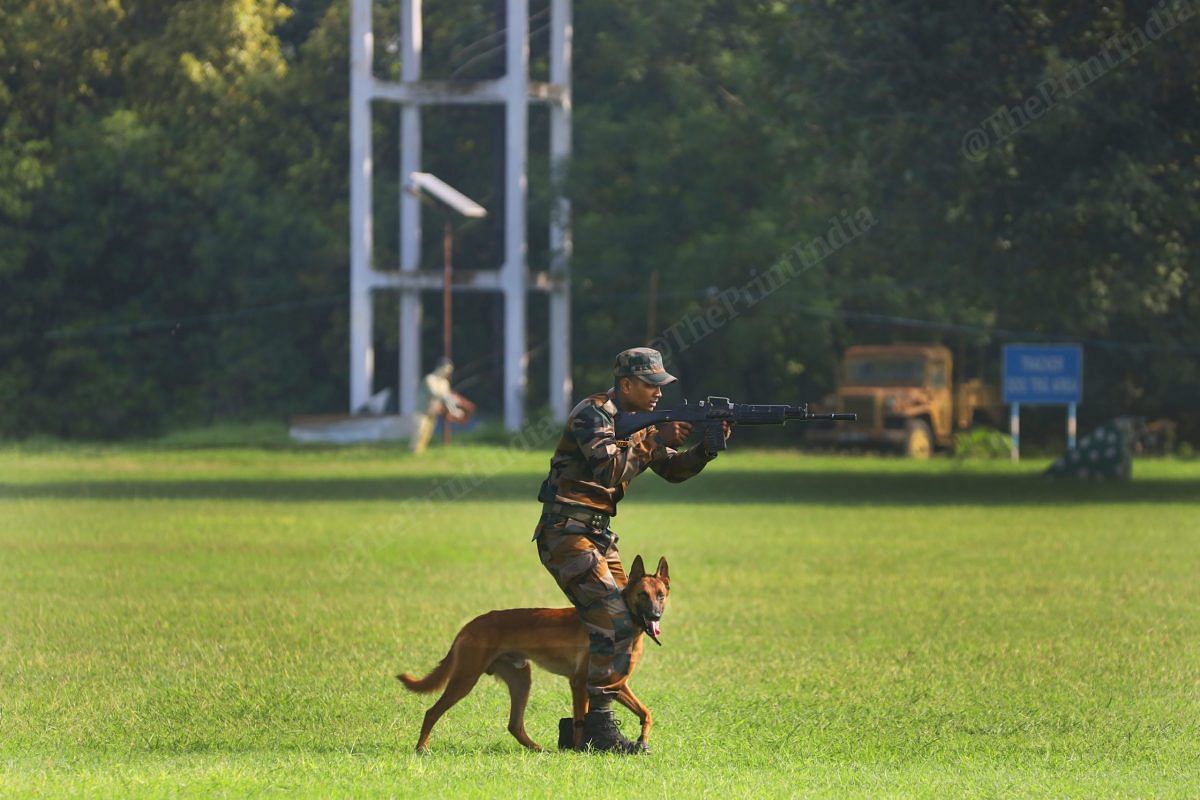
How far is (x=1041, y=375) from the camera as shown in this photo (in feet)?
167

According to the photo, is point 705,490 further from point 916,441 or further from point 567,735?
point 567,735

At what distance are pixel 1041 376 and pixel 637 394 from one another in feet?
137

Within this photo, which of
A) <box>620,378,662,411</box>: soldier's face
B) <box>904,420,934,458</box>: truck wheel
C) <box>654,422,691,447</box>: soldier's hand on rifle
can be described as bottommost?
<box>904,420,934,458</box>: truck wheel

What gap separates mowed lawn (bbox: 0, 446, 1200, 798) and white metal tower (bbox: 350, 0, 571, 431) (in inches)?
837

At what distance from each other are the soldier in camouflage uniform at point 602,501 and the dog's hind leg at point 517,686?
0.33 meters

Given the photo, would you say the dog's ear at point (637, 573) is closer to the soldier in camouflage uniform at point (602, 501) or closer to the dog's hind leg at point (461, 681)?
the soldier in camouflage uniform at point (602, 501)

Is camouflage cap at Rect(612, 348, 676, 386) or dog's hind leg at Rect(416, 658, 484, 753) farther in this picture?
camouflage cap at Rect(612, 348, 676, 386)

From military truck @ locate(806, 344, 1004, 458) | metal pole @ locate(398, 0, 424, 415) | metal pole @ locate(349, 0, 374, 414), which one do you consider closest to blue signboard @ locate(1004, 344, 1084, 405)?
military truck @ locate(806, 344, 1004, 458)

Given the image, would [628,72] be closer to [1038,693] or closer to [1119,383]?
[1119,383]

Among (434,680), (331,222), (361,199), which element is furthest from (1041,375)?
(434,680)

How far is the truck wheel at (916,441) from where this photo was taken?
50.6m

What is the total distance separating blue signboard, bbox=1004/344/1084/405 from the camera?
5041cm

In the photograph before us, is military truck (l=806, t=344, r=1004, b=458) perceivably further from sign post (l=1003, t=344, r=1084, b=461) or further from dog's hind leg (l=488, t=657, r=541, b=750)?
dog's hind leg (l=488, t=657, r=541, b=750)

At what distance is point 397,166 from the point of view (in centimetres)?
6750
